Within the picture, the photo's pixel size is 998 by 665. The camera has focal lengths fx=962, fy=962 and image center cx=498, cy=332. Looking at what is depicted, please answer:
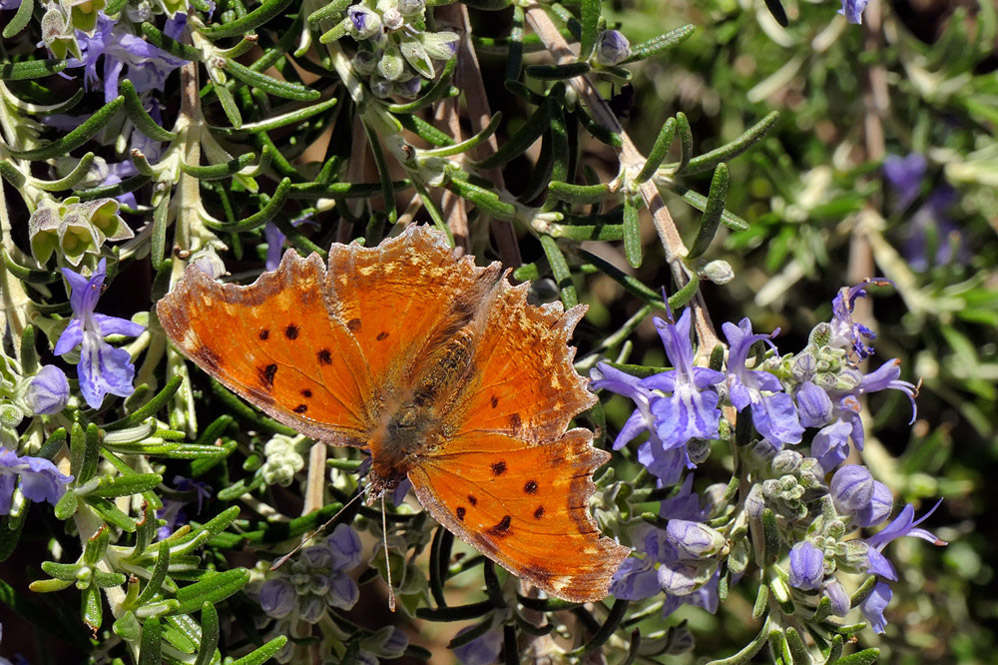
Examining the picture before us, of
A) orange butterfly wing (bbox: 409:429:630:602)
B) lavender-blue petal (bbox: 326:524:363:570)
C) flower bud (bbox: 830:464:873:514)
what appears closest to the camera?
orange butterfly wing (bbox: 409:429:630:602)

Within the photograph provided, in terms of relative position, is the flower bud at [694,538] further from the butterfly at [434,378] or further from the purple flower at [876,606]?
the purple flower at [876,606]

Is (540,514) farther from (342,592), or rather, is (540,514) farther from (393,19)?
(393,19)

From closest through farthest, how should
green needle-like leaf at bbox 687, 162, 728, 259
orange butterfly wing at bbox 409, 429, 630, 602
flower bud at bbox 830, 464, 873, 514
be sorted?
orange butterfly wing at bbox 409, 429, 630, 602
flower bud at bbox 830, 464, 873, 514
green needle-like leaf at bbox 687, 162, 728, 259

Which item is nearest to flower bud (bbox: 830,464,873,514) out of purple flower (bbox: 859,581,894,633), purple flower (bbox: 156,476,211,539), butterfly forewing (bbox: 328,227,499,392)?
purple flower (bbox: 859,581,894,633)

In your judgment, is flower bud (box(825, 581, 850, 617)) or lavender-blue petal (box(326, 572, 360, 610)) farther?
lavender-blue petal (box(326, 572, 360, 610))

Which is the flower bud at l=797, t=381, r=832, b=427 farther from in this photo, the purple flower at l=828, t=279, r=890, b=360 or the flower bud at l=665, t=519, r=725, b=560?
the flower bud at l=665, t=519, r=725, b=560

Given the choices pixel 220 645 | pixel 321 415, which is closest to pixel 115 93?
pixel 321 415

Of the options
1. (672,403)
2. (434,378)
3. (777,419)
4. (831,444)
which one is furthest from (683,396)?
(434,378)
